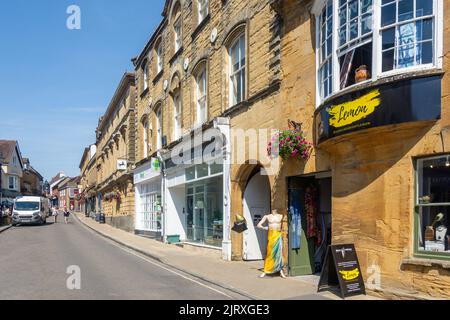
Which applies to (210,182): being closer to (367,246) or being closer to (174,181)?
(174,181)

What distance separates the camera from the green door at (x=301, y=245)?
11359mm

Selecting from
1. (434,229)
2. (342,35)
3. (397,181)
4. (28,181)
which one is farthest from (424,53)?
(28,181)

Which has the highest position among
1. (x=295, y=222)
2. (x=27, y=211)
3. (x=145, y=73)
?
(x=145, y=73)

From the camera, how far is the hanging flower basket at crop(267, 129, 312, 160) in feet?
34.9

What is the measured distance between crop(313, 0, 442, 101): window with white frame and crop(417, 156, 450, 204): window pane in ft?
5.28

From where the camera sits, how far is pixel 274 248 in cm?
1128

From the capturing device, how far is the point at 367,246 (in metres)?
8.62

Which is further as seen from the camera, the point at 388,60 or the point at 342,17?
the point at 342,17

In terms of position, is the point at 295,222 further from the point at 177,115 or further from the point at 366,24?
the point at 177,115

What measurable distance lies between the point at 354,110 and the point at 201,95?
1091 centimetres

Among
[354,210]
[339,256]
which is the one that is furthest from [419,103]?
[339,256]

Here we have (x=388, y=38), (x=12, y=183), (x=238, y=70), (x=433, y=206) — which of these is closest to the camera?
(x=433, y=206)

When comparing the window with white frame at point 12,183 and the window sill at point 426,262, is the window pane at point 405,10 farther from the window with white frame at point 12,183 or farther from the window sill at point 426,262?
the window with white frame at point 12,183

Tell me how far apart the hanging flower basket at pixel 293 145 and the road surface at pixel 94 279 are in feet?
11.5
